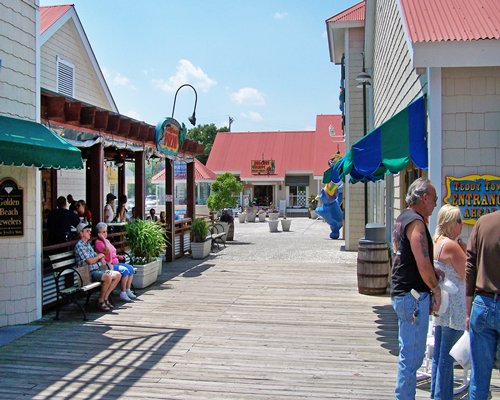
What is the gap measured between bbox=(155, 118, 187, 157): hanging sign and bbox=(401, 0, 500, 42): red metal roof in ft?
23.4

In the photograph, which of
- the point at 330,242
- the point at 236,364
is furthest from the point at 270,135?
the point at 236,364

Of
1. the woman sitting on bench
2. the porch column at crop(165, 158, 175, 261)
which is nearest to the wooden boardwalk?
the woman sitting on bench

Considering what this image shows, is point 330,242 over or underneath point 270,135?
underneath

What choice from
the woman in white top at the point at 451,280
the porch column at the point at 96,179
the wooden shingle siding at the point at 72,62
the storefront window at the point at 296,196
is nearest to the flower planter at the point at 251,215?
the storefront window at the point at 296,196

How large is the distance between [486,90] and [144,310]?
19.1ft

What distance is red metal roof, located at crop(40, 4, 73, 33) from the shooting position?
1546cm

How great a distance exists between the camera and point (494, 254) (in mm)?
3846

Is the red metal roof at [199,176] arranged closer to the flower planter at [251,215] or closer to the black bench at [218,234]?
the flower planter at [251,215]

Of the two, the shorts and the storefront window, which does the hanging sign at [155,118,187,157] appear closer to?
the shorts

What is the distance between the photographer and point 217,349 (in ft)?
21.5

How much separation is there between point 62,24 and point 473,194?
1374 cm

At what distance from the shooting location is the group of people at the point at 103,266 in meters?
8.77

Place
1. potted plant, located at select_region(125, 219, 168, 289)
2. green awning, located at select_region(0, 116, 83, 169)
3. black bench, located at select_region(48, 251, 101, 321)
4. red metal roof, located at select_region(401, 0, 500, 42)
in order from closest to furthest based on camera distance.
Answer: red metal roof, located at select_region(401, 0, 500, 42) → green awning, located at select_region(0, 116, 83, 169) → black bench, located at select_region(48, 251, 101, 321) → potted plant, located at select_region(125, 219, 168, 289)

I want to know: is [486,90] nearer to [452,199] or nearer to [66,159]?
[452,199]
